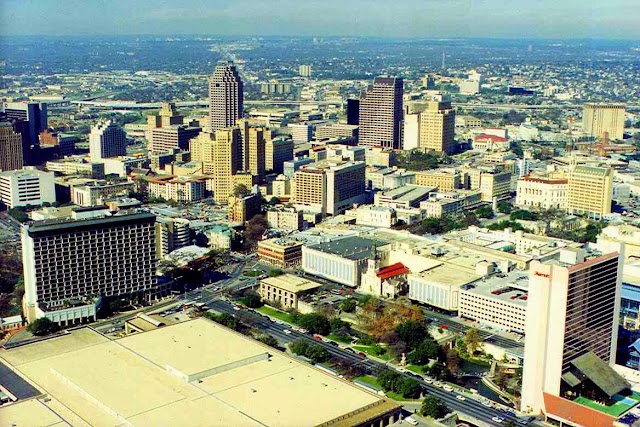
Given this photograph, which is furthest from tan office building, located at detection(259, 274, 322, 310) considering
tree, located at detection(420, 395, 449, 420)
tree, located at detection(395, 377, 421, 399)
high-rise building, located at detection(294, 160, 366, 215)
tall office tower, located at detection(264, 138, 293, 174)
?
tall office tower, located at detection(264, 138, 293, 174)

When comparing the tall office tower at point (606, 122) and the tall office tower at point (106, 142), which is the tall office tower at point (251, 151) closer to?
the tall office tower at point (106, 142)

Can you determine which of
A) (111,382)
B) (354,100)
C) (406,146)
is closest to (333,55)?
(354,100)

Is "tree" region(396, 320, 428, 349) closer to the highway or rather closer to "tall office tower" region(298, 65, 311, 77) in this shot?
the highway

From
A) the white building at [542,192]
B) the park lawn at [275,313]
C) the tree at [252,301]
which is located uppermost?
the white building at [542,192]

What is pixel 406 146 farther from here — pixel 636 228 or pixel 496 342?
pixel 496 342

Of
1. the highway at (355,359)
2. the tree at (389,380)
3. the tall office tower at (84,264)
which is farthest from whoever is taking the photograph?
the tall office tower at (84,264)

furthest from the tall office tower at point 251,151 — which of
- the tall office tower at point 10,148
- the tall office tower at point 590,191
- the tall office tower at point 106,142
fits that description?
the tall office tower at point 590,191

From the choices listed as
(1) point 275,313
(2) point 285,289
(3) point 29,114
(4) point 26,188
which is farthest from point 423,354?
(3) point 29,114
